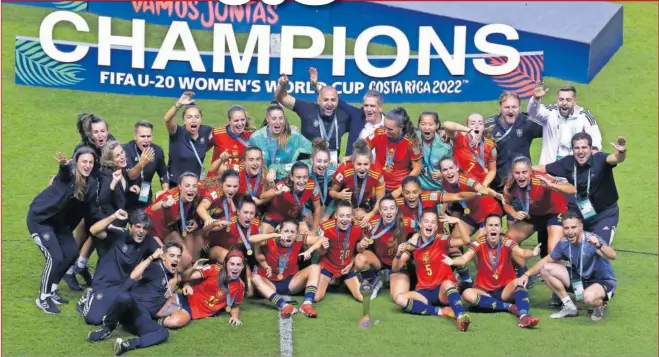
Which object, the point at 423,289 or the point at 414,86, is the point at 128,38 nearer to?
the point at 414,86

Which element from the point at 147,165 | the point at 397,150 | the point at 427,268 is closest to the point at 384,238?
the point at 427,268

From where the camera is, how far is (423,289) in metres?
12.9

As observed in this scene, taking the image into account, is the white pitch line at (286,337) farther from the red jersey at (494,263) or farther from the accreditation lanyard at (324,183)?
the red jersey at (494,263)

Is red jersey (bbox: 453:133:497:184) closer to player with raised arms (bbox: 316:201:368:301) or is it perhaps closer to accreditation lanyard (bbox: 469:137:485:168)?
accreditation lanyard (bbox: 469:137:485:168)

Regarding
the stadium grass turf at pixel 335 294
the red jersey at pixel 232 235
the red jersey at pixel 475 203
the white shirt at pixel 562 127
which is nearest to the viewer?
the stadium grass turf at pixel 335 294

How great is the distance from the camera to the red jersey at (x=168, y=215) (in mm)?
12906

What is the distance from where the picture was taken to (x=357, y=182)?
1336 cm

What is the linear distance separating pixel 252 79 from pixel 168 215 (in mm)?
5157

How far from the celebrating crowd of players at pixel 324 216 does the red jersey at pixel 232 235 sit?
12mm

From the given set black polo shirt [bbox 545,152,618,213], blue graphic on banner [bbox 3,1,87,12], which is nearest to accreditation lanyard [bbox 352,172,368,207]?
black polo shirt [bbox 545,152,618,213]

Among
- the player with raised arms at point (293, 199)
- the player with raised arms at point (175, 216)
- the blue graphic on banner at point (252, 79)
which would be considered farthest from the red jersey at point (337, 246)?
the blue graphic on banner at point (252, 79)

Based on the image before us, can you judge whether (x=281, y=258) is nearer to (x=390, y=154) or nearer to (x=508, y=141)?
(x=390, y=154)

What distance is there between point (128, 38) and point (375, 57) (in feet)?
9.79

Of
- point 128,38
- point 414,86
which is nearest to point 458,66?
point 414,86
